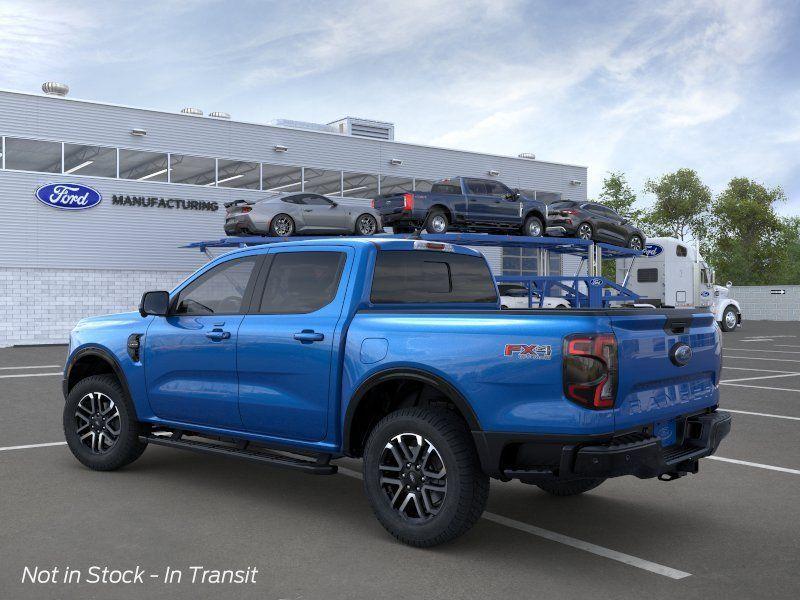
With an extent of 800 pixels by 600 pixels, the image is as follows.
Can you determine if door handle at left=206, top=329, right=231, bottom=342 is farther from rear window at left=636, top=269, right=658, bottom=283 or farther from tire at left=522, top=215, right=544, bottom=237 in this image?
rear window at left=636, top=269, right=658, bottom=283

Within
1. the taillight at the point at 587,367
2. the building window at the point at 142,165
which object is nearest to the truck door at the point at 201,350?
the taillight at the point at 587,367

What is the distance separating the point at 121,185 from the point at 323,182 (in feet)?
25.8

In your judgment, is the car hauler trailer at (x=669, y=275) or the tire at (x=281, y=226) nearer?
the tire at (x=281, y=226)

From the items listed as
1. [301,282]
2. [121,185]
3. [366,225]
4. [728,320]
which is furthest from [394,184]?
[301,282]

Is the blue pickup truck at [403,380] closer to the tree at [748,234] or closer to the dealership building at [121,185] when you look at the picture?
the dealership building at [121,185]

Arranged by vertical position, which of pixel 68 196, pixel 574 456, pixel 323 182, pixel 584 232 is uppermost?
pixel 323 182

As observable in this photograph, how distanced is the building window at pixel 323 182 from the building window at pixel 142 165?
554 cm

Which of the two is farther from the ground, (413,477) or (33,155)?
(33,155)

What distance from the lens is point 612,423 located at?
4.52m

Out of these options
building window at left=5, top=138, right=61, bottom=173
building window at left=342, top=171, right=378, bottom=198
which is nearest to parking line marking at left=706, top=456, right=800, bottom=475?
building window at left=5, top=138, right=61, bottom=173

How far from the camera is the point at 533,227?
73.7 ft

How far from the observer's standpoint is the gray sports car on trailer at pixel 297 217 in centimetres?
2244

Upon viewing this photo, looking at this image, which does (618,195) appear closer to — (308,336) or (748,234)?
(748,234)

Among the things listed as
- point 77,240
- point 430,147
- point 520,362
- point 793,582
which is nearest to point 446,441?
point 520,362
